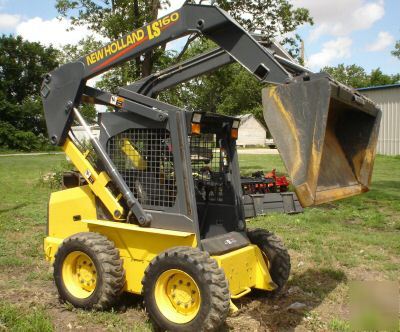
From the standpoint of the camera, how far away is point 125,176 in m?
5.79

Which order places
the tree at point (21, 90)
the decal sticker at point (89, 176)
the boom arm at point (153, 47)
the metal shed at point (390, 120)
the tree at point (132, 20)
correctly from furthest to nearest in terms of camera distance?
the tree at point (21, 90) → the metal shed at point (390, 120) → the tree at point (132, 20) → the decal sticker at point (89, 176) → the boom arm at point (153, 47)

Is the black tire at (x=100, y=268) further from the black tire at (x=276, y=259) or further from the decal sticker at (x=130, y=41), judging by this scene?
the decal sticker at (x=130, y=41)

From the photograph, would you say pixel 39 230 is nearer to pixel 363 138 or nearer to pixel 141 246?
pixel 141 246

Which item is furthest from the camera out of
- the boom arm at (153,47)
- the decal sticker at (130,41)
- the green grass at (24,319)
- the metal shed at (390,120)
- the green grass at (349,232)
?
the metal shed at (390,120)

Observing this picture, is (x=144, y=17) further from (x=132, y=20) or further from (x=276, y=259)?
(x=276, y=259)

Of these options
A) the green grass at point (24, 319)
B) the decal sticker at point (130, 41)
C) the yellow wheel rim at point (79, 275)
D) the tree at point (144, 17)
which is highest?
the tree at point (144, 17)

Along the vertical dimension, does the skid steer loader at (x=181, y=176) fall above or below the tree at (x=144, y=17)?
below

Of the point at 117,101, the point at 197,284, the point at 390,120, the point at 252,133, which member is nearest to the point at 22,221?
the point at 117,101

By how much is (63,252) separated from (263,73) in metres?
2.83

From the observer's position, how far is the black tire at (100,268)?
17.3 ft

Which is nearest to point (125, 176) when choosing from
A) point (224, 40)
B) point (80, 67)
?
point (80, 67)

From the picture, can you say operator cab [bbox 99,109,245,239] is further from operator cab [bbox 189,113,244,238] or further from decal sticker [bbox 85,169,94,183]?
decal sticker [bbox 85,169,94,183]

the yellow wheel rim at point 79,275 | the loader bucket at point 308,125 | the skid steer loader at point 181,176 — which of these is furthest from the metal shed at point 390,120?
the yellow wheel rim at point 79,275

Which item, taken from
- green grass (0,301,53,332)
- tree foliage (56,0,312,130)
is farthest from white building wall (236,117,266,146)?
green grass (0,301,53,332)
